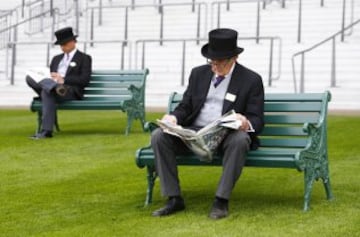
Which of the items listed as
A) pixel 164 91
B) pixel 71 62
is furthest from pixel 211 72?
pixel 164 91

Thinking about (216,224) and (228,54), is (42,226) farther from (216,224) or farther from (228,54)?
(228,54)

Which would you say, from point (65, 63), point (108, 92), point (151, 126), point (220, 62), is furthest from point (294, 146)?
point (108, 92)

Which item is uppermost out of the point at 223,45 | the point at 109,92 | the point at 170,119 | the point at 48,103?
the point at 223,45

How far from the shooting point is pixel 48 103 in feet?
38.2

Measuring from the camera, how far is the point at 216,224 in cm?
596

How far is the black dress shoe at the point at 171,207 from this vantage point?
6320mm

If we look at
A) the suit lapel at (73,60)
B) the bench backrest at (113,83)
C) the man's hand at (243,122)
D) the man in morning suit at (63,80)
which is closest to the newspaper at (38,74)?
the man in morning suit at (63,80)

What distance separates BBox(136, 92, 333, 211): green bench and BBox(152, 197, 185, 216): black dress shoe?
331mm

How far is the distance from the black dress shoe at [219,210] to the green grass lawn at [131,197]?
6cm

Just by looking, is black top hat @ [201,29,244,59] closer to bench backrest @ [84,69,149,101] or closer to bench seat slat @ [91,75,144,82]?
bench backrest @ [84,69,149,101]

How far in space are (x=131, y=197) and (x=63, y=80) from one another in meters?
5.00

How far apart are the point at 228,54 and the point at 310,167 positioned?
1.00 meters

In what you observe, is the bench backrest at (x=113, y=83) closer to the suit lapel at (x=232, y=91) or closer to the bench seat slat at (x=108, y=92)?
the bench seat slat at (x=108, y=92)

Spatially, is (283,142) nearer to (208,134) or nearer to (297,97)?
(297,97)
